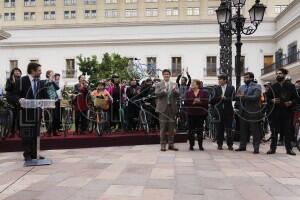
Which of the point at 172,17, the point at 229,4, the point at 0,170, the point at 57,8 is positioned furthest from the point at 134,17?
the point at 0,170

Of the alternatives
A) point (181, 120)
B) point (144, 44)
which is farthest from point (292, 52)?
point (181, 120)

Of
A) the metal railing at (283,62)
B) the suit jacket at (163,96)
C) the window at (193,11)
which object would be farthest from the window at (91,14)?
the suit jacket at (163,96)

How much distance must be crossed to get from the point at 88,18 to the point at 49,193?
7001 centimetres

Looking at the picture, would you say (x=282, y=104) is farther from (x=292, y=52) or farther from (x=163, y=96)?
(x=292, y=52)

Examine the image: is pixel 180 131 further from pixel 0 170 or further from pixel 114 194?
pixel 114 194

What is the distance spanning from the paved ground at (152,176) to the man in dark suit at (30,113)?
0.41 meters

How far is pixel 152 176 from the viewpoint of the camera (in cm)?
689

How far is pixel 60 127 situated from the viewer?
38.9ft

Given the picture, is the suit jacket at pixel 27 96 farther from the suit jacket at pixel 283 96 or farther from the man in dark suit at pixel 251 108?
the suit jacket at pixel 283 96

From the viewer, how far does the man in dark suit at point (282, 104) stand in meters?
9.73

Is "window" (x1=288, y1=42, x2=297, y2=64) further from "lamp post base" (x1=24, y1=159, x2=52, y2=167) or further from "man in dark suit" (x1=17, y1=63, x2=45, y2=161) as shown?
"lamp post base" (x1=24, y1=159, x2=52, y2=167)

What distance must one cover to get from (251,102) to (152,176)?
413 cm

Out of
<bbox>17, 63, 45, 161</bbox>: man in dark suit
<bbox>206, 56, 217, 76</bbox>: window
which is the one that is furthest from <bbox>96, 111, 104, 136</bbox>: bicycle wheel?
<bbox>206, 56, 217, 76</bbox>: window

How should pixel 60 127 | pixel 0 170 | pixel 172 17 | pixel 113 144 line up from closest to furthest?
pixel 0 170
pixel 113 144
pixel 60 127
pixel 172 17
